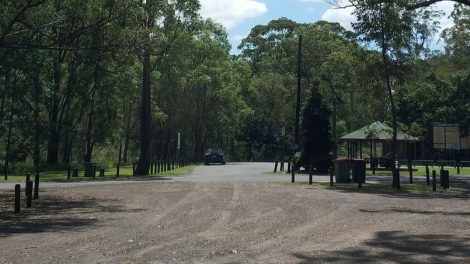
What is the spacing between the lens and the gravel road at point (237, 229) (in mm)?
8836

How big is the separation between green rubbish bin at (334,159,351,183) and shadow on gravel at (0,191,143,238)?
1234 cm

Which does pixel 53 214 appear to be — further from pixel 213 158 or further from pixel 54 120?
pixel 213 158

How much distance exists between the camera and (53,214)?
14969 millimetres

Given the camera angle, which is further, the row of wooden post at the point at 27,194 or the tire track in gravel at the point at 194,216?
the row of wooden post at the point at 27,194

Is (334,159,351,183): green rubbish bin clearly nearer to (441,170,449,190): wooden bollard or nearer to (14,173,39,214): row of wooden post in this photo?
(441,170,449,190): wooden bollard

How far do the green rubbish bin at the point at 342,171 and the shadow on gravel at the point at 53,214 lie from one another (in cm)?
1234

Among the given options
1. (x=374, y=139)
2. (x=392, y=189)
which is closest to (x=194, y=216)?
(x=392, y=189)

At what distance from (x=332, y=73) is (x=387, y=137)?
63.3ft

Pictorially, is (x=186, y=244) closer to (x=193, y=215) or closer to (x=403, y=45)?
(x=193, y=215)

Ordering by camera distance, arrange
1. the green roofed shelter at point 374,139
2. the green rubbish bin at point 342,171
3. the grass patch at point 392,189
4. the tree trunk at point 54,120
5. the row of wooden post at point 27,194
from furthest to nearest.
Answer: the tree trunk at point 54,120, the green roofed shelter at point 374,139, the green rubbish bin at point 342,171, the grass patch at point 392,189, the row of wooden post at point 27,194

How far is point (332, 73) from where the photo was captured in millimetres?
62281

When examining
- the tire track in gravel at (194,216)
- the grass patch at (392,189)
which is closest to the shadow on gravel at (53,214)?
the tire track in gravel at (194,216)

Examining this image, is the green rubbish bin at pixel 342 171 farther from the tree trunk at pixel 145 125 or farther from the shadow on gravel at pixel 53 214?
the tree trunk at pixel 145 125

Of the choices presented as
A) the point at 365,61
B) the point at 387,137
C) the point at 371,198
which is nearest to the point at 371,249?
the point at 371,198
